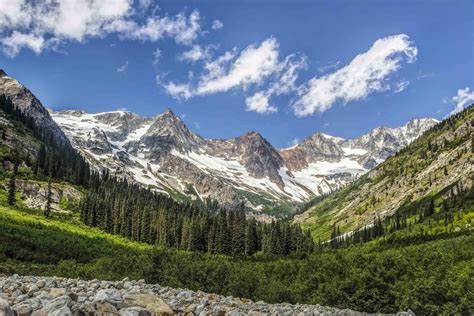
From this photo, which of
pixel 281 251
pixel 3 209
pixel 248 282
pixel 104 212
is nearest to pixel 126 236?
pixel 104 212

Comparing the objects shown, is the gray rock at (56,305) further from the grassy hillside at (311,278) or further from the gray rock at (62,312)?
the grassy hillside at (311,278)

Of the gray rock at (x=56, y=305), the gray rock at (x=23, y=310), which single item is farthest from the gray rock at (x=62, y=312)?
the gray rock at (x=23, y=310)

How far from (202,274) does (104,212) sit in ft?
435

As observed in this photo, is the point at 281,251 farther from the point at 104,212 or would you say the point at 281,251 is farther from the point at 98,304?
the point at 98,304

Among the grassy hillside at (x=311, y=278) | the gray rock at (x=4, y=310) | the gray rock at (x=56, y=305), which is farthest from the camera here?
the grassy hillside at (x=311, y=278)

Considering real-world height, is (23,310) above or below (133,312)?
below

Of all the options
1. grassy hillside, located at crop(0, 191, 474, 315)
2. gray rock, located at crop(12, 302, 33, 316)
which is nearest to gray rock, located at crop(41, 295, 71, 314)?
gray rock, located at crop(12, 302, 33, 316)

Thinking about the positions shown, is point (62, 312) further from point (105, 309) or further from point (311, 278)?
point (311, 278)

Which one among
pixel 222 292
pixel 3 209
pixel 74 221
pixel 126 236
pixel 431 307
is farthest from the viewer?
pixel 126 236

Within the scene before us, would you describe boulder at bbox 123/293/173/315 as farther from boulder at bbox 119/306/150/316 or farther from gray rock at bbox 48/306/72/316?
gray rock at bbox 48/306/72/316

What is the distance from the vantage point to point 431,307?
186 feet

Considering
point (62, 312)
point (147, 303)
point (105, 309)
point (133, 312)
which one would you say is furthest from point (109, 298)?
point (62, 312)

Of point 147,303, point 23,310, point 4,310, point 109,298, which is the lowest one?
point 23,310

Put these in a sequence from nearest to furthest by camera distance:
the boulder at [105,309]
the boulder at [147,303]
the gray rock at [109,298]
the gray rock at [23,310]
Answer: the gray rock at [23,310], the boulder at [105,309], the gray rock at [109,298], the boulder at [147,303]
